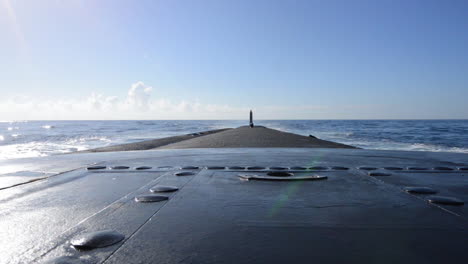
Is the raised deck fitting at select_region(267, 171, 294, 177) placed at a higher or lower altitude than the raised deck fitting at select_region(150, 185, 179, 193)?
lower

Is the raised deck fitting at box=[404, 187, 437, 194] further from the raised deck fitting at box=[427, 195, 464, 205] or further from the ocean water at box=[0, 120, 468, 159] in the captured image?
the ocean water at box=[0, 120, 468, 159]

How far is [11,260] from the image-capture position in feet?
5.59

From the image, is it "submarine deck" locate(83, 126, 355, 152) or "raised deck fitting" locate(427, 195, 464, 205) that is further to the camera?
"submarine deck" locate(83, 126, 355, 152)

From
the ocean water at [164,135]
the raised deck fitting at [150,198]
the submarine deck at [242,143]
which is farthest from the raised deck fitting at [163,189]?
the ocean water at [164,135]

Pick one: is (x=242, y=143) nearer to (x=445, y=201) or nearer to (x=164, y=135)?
(x=445, y=201)

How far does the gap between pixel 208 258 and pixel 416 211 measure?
1862mm

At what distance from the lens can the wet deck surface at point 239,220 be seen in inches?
67.9

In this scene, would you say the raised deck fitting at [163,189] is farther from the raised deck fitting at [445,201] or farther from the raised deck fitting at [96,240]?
the raised deck fitting at [445,201]

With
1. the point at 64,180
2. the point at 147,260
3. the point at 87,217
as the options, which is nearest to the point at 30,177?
the point at 64,180

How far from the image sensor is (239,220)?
90.4 inches

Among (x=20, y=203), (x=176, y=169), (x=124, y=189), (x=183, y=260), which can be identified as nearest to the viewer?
(x=183, y=260)

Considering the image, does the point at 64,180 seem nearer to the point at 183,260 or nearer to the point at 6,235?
the point at 6,235

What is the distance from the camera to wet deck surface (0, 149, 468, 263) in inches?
67.9

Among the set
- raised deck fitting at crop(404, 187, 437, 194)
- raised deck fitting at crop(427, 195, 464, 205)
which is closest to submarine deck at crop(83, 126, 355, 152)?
raised deck fitting at crop(404, 187, 437, 194)
